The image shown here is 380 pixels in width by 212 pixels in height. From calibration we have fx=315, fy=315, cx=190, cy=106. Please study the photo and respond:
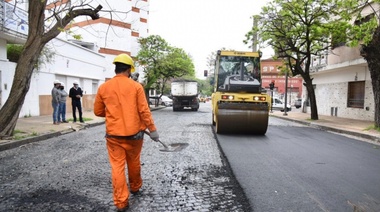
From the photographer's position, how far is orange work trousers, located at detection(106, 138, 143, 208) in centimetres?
383

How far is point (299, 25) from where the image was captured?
57.7 ft

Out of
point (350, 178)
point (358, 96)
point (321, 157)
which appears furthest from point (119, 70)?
point (358, 96)

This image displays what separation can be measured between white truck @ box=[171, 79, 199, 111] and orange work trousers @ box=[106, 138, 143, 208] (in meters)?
23.6

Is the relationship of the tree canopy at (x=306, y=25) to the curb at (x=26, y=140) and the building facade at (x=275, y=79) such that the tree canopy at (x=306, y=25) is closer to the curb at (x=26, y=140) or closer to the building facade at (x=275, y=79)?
the curb at (x=26, y=140)

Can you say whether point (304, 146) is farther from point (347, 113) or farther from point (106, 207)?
point (347, 113)

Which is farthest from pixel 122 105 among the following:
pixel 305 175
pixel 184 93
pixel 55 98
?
pixel 184 93

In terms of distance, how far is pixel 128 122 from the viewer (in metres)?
3.96

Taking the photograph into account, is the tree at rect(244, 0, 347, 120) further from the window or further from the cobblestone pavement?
the cobblestone pavement

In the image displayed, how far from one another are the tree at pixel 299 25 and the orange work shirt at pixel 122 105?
14.2 metres

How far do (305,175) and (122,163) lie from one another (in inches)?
137

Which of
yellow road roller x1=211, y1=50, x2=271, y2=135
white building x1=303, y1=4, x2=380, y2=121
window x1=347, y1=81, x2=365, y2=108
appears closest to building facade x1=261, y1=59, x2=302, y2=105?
white building x1=303, y1=4, x2=380, y2=121

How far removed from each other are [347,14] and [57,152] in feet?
45.7

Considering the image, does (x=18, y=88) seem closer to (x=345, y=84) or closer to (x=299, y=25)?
(x=299, y=25)

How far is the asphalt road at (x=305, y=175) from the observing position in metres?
4.28
